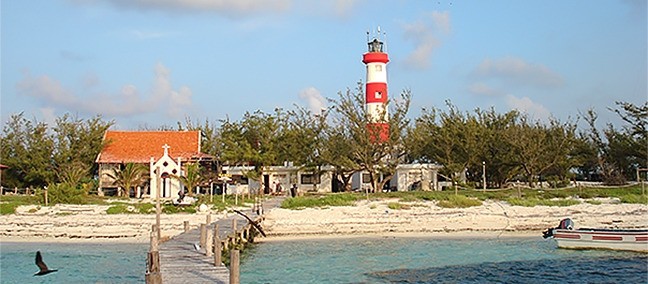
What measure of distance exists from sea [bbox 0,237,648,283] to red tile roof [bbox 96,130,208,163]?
17.9m

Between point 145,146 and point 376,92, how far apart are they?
15205mm

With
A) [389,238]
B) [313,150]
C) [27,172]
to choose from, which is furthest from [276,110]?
[389,238]

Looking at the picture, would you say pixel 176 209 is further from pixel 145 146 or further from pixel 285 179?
pixel 285 179

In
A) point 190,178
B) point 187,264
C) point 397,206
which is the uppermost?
point 190,178

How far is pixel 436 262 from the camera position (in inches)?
792

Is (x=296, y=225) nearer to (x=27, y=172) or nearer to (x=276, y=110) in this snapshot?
(x=276, y=110)

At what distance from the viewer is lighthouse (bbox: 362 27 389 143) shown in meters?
43.1

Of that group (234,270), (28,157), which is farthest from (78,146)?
(234,270)

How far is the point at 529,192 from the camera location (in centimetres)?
3600

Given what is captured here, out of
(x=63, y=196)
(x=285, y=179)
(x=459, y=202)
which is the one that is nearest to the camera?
(x=459, y=202)

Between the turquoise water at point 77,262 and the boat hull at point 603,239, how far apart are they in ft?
42.5

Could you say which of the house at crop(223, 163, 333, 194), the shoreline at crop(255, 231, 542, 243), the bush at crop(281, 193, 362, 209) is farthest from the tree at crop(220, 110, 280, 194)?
the shoreline at crop(255, 231, 542, 243)

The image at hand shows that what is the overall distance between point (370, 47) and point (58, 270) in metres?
33.1

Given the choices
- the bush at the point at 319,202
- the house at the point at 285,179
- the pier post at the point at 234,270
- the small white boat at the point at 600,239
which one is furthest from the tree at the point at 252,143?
the pier post at the point at 234,270
